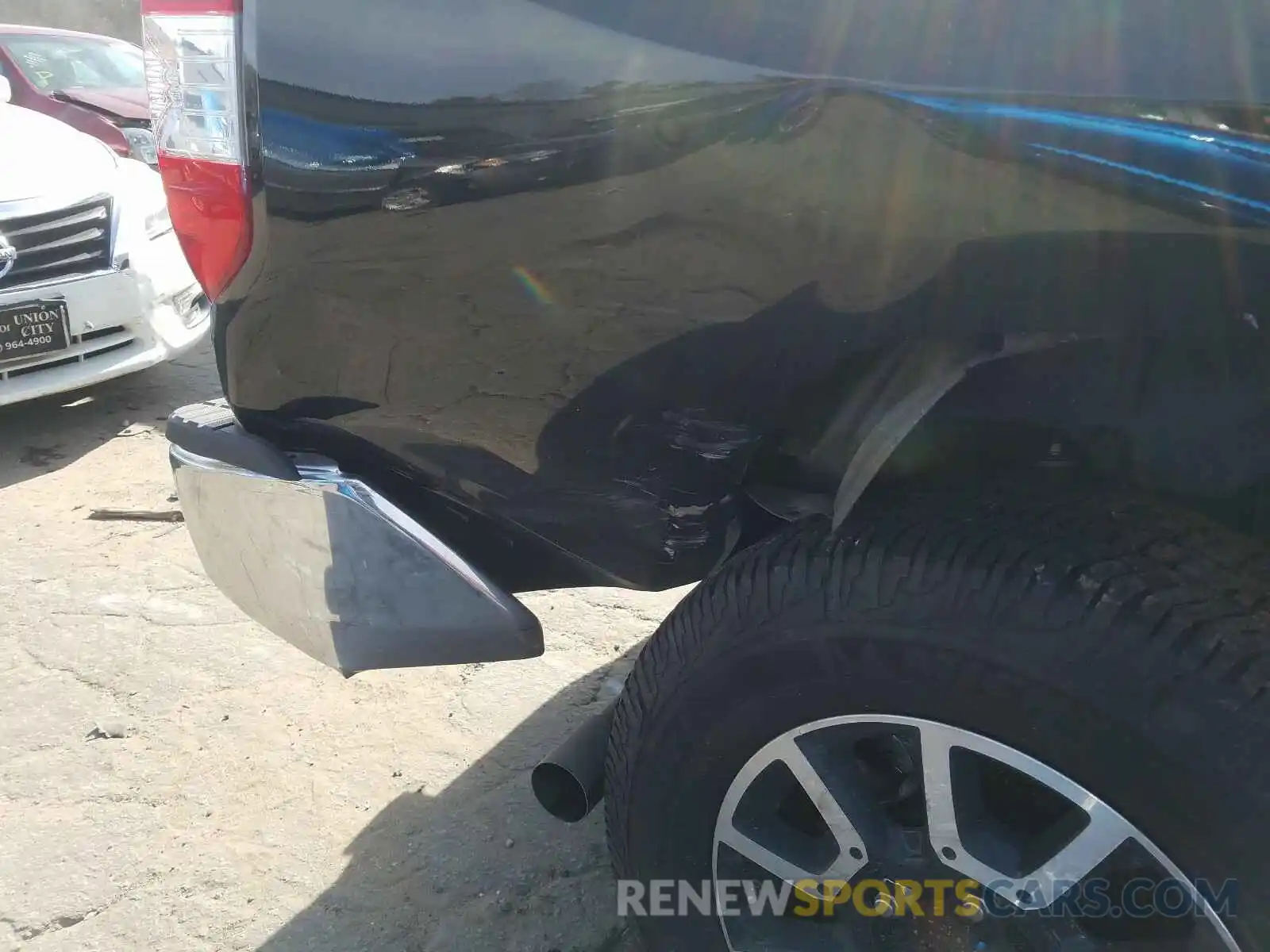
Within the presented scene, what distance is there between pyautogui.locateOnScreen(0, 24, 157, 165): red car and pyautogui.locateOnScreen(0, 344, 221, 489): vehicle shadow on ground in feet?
7.01

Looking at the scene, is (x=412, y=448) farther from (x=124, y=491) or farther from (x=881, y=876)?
(x=124, y=491)

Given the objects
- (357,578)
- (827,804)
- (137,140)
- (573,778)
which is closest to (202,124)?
(357,578)

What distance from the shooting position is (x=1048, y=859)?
1.20m

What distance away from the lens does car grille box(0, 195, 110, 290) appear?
390cm

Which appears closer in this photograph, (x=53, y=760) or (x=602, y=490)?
(x=602, y=490)

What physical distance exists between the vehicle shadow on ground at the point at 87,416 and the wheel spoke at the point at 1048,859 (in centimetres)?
395

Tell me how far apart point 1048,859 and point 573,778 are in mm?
805

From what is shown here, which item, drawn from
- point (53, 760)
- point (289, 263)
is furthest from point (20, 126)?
point (289, 263)

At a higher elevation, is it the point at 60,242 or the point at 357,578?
the point at 357,578

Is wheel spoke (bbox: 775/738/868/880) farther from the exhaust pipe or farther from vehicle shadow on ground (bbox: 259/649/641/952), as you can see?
vehicle shadow on ground (bbox: 259/649/641/952)

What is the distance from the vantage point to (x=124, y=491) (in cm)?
383

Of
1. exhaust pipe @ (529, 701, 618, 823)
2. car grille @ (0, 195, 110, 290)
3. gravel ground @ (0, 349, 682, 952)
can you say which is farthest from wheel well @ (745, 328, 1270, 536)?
car grille @ (0, 195, 110, 290)

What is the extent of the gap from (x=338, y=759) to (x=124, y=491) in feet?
6.62

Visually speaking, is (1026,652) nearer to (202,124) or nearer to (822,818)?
(822,818)
